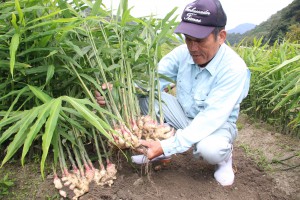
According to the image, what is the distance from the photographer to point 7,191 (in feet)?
5.58

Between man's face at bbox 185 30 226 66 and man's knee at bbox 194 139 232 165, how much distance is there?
0.46m

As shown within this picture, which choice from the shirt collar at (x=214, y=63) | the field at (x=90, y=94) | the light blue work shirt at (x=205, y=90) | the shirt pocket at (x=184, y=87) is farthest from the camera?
the shirt pocket at (x=184, y=87)

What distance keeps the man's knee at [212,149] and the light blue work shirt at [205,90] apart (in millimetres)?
46

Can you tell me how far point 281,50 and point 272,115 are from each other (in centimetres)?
59

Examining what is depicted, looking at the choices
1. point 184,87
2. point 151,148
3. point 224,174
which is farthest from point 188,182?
point 184,87

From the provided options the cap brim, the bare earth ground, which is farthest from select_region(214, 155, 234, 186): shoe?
the cap brim

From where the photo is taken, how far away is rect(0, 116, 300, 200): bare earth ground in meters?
1.67

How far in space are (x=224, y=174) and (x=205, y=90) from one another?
49cm

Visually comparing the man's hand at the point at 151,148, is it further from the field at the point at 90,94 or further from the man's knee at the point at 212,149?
the man's knee at the point at 212,149

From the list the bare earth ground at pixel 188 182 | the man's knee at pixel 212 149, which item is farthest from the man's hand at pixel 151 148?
the man's knee at pixel 212 149

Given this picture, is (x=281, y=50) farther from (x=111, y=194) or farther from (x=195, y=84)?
(x=111, y=194)

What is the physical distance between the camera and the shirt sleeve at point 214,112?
5.64ft

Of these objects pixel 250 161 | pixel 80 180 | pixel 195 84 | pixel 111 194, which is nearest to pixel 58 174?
pixel 80 180

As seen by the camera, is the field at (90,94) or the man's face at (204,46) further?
the man's face at (204,46)
